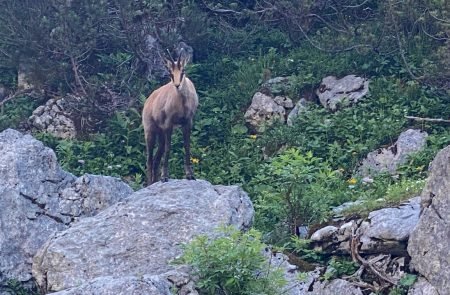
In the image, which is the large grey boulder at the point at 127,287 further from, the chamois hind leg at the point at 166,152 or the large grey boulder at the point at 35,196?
the chamois hind leg at the point at 166,152

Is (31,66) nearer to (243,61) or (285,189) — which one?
(243,61)

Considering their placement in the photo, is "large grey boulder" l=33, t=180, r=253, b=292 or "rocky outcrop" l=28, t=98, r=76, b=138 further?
"rocky outcrop" l=28, t=98, r=76, b=138

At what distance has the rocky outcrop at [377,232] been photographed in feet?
30.7

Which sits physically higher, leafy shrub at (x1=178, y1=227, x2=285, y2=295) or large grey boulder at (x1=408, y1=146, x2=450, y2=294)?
leafy shrub at (x1=178, y1=227, x2=285, y2=295)

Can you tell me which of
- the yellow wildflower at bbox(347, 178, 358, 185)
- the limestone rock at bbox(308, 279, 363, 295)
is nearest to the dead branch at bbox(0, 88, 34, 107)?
the yellow wildflower at bbox(347, 178, 358, 185)

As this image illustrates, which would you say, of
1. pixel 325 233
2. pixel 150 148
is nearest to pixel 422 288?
pixel 325 233

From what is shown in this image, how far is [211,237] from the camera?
9086 millimetres

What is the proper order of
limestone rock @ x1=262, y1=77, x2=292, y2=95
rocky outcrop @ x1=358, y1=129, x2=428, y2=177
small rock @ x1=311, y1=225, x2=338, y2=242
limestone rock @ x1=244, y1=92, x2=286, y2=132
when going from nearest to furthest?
1. small rock @ x1=311, y1=225, x2=338, y2=242
2. rocky outcrop @ x1=358, y1=129, x2=428, y2=177
3. limestone rock @ x1=244, y1=92, x2=286, y2=132
4. limestone rock @ x1=262, y1=77, x2=292, y2=95

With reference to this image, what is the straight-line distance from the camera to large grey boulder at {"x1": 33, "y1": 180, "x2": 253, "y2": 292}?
30.9 ft

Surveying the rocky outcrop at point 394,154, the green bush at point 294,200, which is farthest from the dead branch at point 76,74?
the green bush at point 294,200

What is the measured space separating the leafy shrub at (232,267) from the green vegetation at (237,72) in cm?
425

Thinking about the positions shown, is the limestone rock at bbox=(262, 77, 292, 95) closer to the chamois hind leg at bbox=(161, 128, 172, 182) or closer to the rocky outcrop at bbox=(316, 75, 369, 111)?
the rocky outcrop at bbox=(316, 75, 369, 111)

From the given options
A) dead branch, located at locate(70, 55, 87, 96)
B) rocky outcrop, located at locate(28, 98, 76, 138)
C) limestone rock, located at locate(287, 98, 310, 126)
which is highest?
dead branch, located at locate(70, 55, 87, 96)

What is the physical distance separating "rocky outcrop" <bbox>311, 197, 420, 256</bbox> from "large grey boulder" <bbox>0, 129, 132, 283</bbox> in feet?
8.01
